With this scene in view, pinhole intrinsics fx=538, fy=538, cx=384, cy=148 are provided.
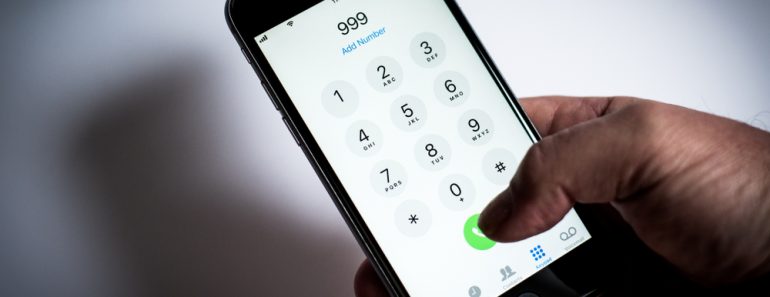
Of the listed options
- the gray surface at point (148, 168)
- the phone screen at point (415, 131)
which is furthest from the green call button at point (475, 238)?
the gray surface at point (148, 168)

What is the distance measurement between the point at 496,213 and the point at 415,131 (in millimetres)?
93

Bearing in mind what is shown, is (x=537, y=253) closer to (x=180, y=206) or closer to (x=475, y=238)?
(x=475, y=238)

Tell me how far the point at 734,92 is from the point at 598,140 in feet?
1.00

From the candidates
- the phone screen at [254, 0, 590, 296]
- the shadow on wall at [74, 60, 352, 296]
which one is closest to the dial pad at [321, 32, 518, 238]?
the phone screen at [254, 0, 590, 296]

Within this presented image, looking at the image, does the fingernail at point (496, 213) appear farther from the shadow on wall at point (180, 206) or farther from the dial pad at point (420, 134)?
the shadow on wall at point (180, 206)

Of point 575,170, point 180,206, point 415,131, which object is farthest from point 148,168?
point 575,170

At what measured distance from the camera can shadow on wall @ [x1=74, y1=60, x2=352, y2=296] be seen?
1.40 feet

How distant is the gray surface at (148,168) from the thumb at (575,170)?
0.18 metres

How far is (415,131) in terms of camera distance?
385mm

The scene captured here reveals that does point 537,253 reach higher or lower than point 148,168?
lower

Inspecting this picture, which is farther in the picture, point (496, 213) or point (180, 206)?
point (180, 206)

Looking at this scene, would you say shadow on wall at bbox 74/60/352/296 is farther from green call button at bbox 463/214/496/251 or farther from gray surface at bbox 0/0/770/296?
green call button at bbox 463/214/496/251

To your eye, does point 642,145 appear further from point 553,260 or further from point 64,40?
point 64,40

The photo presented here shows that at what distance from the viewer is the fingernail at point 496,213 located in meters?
0.32
